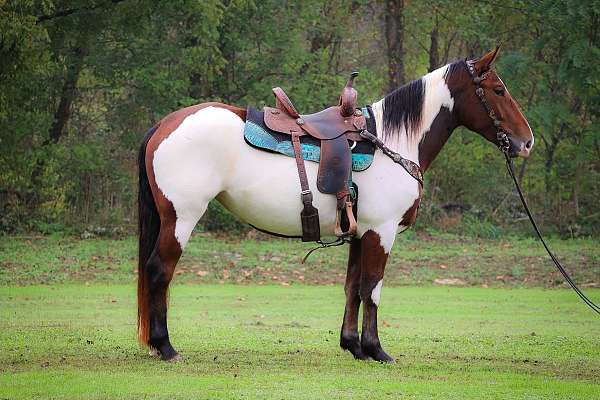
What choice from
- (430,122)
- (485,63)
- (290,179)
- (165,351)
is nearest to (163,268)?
(165,351)

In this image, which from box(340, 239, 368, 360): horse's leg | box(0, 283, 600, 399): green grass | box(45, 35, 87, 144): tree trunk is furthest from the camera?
box(45, 35, 87, 144): tree trunk

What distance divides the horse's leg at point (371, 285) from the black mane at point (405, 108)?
107 cm

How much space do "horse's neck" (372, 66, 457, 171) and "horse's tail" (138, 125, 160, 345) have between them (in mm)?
2094

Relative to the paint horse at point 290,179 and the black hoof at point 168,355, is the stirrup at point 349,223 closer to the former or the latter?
the paint horse at point 290,179

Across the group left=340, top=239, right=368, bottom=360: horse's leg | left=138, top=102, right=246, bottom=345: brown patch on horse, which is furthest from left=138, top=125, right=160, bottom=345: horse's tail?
left=340, top=239, right=368, bottom=360: horse's leg

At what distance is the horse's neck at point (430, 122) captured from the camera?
941 cm

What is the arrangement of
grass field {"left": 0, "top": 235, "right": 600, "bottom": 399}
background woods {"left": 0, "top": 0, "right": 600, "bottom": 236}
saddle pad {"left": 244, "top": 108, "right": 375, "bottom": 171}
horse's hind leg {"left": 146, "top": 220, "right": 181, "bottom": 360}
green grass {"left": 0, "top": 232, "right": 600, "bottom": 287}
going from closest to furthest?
grass field {"left": 0, "top": 235, "right": 600, "bottom": 399}, horse's hind leg {"left": 146, "top": 220, "right": 181, "bottom": 360}, saddle pad {"left": 244, "top": 108, "right": 375, "bottom": 171}, green grass {"left": 0, "top": 232, "right": 600, "bottom": 287}, background woods {"left": 0, "top": 0, "right": 600, "bottom": 236}

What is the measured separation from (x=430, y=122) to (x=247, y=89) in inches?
576

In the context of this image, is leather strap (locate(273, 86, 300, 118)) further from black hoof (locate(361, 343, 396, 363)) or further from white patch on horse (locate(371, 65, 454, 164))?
black hoof (locate(361, 343, 396, 363))

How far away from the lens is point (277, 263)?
19.2m

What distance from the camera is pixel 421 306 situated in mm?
15047

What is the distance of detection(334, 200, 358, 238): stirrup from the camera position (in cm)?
891

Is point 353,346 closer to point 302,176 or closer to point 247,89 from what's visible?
point 302,176

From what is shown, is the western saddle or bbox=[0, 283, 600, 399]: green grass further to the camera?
the western saddle
